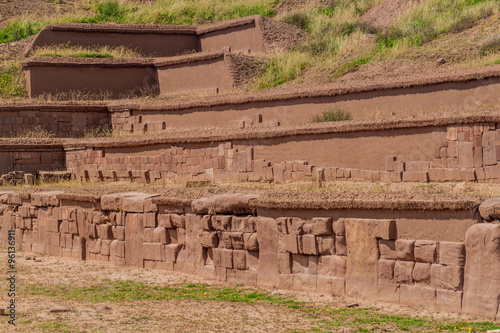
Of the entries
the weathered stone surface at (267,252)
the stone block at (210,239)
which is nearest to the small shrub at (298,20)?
the stone block at (210,239)

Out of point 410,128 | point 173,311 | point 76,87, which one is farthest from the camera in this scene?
point 76,87

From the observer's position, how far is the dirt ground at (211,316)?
767cm

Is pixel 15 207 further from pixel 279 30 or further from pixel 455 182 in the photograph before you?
pixel 279 30

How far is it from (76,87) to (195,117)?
622 centimetres

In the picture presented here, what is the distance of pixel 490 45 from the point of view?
17.9 meters

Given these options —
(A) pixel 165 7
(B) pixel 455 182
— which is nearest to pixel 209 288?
(B) pixel 455 182

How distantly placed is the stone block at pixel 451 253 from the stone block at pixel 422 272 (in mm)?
190

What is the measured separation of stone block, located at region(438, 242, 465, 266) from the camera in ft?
25.8

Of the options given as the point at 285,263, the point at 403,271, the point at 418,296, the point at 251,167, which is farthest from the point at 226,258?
the point at 251,167

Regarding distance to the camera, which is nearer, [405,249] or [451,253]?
[451,253]

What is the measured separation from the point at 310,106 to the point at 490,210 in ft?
34.1

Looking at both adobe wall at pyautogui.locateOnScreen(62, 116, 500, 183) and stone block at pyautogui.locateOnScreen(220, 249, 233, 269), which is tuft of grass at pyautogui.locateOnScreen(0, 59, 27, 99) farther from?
stone block at pyautogui.locateOnScreen(220, 249, 233, 269)

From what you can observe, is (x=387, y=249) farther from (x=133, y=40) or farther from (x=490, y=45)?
(x=133, y=40)

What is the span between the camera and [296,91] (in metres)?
18.0
